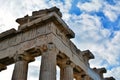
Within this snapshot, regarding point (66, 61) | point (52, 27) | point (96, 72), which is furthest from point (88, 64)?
point (52, 27)

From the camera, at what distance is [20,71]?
18734 mm

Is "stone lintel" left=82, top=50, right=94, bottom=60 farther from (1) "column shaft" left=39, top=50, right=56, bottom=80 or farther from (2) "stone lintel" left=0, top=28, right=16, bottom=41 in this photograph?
(2) "stone lintel" left=0, top=28, right=16, bottom=41

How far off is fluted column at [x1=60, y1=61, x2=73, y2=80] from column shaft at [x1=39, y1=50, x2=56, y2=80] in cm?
271

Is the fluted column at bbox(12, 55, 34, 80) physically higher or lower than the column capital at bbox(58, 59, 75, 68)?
lower

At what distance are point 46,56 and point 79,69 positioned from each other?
5.28 meters

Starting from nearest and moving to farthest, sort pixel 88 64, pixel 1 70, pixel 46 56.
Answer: pixel 46 56
pixel 1 70
pixel 88 64

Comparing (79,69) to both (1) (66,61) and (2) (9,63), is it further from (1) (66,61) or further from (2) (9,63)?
(2) (9,63)

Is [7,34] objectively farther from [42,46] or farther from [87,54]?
[87,54]

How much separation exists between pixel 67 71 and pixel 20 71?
364 cm

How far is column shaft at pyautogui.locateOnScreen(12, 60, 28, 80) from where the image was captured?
733 inches

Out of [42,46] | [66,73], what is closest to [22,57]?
[42,46]

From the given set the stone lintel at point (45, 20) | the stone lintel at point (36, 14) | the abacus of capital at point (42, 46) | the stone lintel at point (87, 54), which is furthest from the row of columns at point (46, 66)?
the stone lintel at point (87, 54)

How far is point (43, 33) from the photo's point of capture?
18828 millimetres

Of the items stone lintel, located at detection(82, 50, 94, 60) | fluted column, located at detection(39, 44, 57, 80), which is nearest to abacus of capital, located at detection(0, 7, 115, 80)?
fluted column, located at detection(39, 44, 57, 80)
